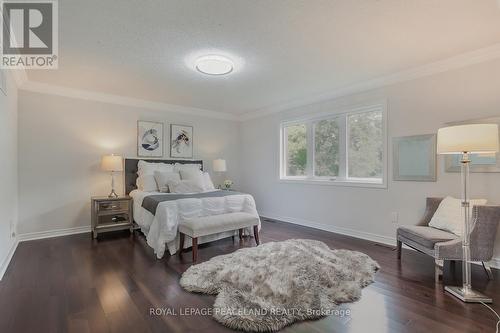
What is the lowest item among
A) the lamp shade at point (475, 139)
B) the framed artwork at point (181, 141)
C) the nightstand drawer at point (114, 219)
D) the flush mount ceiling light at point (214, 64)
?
the nightstand drawer at point (114, 219)

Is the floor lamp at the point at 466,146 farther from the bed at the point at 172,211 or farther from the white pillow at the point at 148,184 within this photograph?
the white pillow at the point at 148,184

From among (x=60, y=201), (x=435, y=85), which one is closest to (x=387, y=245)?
(x=435, y=85)

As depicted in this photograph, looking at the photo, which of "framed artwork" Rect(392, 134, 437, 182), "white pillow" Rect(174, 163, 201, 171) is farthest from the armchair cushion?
"white pillow" Rect(174, 163, 201, 171)

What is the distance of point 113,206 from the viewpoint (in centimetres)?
404

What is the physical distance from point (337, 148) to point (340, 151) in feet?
0.31

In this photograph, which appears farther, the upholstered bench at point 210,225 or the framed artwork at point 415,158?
the framed artwork at point 415,158

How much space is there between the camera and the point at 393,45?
267 centimetres

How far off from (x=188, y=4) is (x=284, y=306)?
8.26ft

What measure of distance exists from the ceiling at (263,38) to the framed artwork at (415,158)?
98cm

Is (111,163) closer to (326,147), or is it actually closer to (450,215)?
(326,147)

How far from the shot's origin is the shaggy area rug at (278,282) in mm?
1816

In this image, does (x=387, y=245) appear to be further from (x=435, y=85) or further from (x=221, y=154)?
(x=221, y=154)

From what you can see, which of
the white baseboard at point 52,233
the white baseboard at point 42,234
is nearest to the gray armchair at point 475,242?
the white baseboard at point 42,234

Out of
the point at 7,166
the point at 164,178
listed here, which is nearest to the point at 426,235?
the point at 164,178
